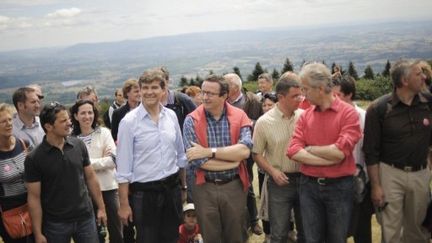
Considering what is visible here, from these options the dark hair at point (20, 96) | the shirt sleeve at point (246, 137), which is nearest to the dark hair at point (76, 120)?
the dark hair at point (20, 96)

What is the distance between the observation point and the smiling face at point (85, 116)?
4496mm

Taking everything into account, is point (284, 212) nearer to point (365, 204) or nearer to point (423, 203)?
point (365, 204)

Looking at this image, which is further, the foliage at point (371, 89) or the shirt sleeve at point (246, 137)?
the foliage at point (371, 89)

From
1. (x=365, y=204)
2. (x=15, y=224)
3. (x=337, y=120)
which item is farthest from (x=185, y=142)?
(x=365, y=204)

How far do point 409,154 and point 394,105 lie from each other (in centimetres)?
50

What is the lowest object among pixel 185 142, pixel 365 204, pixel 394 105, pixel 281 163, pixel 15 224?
pixel 365 204

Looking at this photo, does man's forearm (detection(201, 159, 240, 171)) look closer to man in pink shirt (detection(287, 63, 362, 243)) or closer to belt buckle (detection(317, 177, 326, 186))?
man in pink shirt (detection(287, 63, 362, 243))

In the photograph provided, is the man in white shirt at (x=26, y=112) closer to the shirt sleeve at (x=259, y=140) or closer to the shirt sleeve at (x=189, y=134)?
the shirt sleeve at (x=189, y=134)

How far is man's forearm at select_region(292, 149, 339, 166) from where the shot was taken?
3.30 meters

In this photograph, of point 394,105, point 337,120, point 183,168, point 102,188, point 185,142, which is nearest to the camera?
point 337,120

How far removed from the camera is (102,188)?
4523mm

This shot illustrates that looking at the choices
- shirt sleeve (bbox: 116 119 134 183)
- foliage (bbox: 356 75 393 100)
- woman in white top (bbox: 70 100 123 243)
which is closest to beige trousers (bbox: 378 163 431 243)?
shirt sleeve (bbox: 116 119 134 183)

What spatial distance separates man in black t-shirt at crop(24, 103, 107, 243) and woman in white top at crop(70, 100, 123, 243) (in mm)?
857

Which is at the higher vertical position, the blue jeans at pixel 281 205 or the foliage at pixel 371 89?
the blue jeans at pixel 281 205
